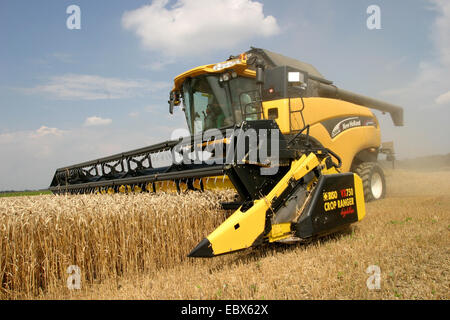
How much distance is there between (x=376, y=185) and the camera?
7.56 m

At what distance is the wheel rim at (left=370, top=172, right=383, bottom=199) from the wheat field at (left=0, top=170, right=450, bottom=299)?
9.86ft

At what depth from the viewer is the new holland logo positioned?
603 centimetres

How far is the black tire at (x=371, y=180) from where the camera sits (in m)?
6.98

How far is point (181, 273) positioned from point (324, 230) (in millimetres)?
1548

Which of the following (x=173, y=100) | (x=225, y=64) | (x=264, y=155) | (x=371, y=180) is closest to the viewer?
(x=264, y=155)

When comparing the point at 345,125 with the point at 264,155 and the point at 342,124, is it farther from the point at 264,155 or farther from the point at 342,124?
the point at 264,155

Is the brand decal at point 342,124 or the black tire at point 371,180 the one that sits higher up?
the brand decal at point 342,124

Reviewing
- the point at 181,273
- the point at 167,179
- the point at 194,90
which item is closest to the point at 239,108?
the point at 194,90

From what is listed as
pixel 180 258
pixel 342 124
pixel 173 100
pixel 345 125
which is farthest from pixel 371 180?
pixel 180 258

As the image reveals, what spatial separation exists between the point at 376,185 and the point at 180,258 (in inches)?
206

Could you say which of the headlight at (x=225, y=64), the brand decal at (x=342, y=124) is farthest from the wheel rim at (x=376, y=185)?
the headlight at (x=225, y=64)

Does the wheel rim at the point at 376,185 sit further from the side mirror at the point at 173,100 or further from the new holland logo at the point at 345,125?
the side mirror at the point at 173,100
